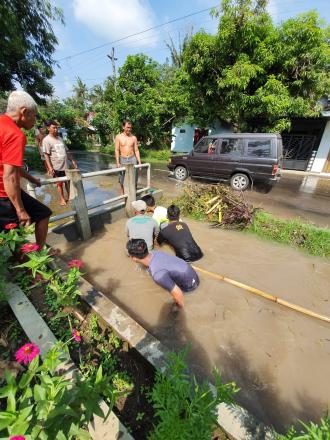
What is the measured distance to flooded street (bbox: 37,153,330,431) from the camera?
191cm

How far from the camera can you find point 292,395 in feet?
6.14

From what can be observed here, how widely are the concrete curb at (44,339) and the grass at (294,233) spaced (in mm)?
Answer: 4003

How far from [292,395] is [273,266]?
6.58ft

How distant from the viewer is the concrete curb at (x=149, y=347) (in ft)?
4.51

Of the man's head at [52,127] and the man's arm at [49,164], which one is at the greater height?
the man's head at [52,127]

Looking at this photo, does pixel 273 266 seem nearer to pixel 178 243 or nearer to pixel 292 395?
pixel 178 243

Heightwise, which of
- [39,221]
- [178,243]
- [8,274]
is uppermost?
[39,221]

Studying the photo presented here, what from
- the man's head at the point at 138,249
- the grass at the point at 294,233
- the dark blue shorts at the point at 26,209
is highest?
the dark blue shorts at the point at 26,209

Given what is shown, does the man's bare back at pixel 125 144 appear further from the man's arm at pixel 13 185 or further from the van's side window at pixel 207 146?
the van's side window at pixel 207 146

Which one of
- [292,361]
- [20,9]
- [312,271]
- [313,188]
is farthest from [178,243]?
[20,9]

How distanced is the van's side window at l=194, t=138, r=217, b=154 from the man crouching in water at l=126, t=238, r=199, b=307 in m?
6.52

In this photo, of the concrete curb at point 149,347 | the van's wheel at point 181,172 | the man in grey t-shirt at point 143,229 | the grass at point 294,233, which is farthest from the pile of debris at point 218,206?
the van's wheel at point 181,172

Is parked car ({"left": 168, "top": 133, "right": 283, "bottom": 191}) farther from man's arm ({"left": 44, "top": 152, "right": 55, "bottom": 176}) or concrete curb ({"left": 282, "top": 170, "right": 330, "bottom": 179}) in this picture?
man's arm ({"left": 44, "top": 152, "right": 55, "bottom": 176})

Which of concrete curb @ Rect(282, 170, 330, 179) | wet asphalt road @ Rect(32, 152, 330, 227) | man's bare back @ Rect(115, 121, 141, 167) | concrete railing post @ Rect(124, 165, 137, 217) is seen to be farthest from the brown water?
concrete curb @ Rect(282, 170, 330, 179)
